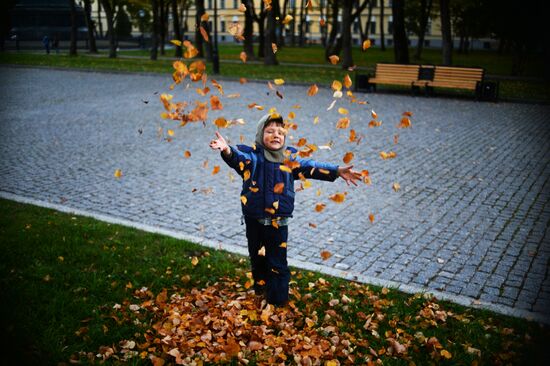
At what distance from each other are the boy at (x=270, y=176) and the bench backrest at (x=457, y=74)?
1598 centimetres

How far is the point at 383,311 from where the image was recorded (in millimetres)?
4457

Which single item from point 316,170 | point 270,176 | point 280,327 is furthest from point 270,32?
point 280,327

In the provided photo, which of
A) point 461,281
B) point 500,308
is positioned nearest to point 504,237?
point 461,281

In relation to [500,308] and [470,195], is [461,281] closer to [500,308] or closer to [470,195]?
[500,308]

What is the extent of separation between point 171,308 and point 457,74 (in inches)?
664

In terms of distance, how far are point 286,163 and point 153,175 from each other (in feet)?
17.8

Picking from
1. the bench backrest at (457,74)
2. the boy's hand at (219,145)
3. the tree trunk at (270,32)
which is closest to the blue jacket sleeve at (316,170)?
the boy's hand at (219,145)

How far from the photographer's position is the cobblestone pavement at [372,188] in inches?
215

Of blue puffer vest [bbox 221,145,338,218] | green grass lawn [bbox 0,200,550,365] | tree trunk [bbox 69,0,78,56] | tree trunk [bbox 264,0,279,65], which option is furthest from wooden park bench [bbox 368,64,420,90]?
tree trunk [bbox 69,0,78,56]

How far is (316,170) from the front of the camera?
13.3 feet

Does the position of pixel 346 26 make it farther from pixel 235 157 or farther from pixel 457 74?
pixel 235 157

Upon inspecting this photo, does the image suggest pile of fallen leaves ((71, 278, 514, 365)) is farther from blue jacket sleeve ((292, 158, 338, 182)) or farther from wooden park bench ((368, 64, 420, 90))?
wooden park bench ((368, 64, 420, 90))

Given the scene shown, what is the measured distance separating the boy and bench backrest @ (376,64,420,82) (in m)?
16.4

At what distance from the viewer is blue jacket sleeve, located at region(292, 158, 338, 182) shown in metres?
4.03
